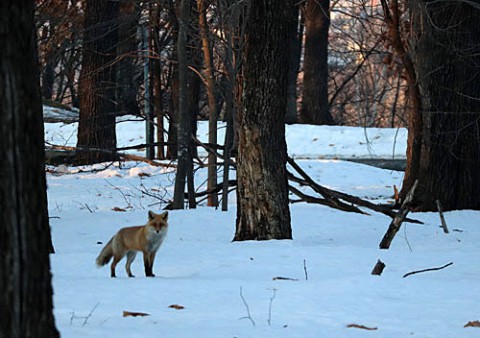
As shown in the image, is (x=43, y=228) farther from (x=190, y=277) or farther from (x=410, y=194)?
(x=410, y=194)

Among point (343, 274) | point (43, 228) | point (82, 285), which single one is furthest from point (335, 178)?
point (43, 228)

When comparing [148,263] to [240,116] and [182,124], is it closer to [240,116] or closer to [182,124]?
[240,116]

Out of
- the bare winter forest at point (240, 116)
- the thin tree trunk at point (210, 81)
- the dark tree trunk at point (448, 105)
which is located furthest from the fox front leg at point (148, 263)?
the dark tree trunk at point (448, 105)

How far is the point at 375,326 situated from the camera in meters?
5.85

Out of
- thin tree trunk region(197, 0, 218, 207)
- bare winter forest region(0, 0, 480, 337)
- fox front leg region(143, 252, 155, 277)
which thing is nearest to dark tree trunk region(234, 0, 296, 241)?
bare winter forest region(0, 0, 480, 337)

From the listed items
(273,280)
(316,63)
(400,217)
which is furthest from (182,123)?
(316,63)

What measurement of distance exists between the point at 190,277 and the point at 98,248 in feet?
10.1

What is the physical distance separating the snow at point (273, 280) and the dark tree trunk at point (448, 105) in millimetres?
631

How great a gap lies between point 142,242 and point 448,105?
29.7 ft

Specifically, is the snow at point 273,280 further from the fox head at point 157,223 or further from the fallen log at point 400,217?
the fox head at point 157,223

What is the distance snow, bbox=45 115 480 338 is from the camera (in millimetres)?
5699

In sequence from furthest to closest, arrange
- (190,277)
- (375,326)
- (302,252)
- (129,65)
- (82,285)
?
(129,65)
(302,252)
(190,277)
(82,285)
(375,326)

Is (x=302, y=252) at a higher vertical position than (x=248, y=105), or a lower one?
lower

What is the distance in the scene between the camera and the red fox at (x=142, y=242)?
8.62m
